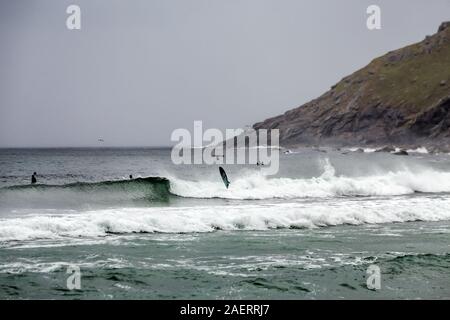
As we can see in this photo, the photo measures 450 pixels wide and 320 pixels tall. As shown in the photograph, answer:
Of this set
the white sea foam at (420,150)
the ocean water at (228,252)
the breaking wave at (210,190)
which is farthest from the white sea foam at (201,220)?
the white sea foam at (420,150)

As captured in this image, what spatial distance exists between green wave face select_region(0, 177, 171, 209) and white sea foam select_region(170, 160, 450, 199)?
5.98ft

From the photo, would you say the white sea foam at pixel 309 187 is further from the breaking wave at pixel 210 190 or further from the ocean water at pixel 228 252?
the ocean water at pixel 228 252

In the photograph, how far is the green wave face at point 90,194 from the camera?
3303 cm

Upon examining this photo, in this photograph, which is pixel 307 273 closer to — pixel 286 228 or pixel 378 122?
pixel 286 228

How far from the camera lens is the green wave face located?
33.0 meters

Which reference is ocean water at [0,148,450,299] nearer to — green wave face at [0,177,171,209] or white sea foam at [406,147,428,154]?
green wave face at [0,177,171,209]

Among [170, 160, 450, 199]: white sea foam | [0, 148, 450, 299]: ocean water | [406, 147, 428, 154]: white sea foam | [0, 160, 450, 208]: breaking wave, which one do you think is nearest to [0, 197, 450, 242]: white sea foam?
[0, 148, 450, 299]: ocean water

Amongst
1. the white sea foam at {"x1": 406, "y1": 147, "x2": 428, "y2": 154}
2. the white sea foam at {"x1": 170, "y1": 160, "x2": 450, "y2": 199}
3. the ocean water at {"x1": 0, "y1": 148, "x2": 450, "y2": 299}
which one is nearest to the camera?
the ocean water at {"x1": 0, "y1": 148, "x2": 450, "y2": 299}

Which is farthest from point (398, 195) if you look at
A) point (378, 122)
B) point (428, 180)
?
point (378, 122)

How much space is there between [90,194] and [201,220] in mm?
15133

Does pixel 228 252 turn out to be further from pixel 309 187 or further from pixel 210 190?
pixel 309 187

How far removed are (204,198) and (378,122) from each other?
15690cm

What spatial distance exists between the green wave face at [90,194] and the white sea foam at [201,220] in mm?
9092

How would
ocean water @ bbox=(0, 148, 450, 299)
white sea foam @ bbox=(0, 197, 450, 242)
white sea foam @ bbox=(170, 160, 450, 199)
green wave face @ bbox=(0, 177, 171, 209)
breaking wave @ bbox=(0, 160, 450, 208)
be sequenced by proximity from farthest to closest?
1. white sea foam @ bbox=(170, 160, 450, 199)
2. breaking wave @ bbox=(0, 160, 450, 208)
3. green wave face @ bbox=(0, 177, 171, 209)
4. white sea foam @ bbox=(0, 197, 450, 242)
5. ocean water @ bbox=(0, 148, 450, 299)
